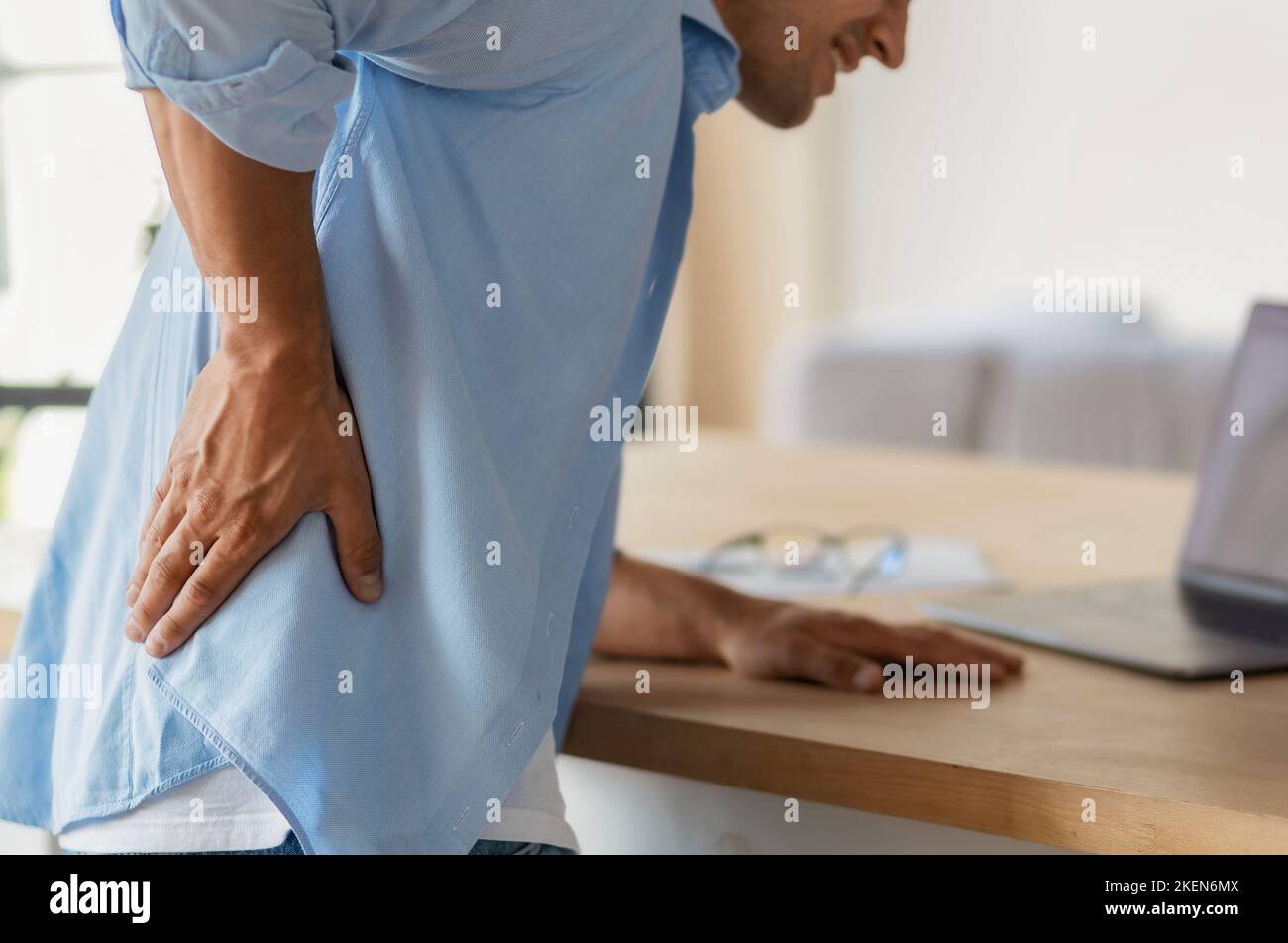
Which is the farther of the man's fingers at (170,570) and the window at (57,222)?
the window at (57,222)

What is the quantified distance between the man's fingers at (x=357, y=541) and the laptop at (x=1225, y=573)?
1.80 ft

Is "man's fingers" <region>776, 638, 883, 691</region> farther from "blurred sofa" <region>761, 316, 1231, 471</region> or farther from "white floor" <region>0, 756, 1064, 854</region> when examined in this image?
"blurred sofa" <region>761, 316, 1231, 471</region>

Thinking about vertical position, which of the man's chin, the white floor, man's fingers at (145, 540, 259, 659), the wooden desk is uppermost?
the man's chin

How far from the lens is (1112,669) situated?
1030mm

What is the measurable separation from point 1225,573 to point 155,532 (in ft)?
2.82

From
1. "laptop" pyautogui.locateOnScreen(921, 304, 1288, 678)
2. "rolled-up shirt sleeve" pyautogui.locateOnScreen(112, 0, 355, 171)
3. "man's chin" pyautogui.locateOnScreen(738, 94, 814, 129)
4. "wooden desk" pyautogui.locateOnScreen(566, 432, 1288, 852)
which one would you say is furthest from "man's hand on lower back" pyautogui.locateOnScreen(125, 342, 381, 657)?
"laptop" pyautogui.locateOnScreen(921, 304, 1288, 678)

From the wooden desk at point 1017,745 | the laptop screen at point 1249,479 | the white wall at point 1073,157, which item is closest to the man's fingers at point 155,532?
the wooden desk at point 1017,745

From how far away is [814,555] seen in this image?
141cm

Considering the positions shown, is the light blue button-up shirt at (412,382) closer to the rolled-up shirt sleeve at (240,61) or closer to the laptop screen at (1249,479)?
the rolled-up shirt sleeve at (240,61)

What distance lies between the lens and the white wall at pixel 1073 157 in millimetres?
4320

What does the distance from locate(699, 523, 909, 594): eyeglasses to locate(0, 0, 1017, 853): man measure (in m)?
0.51

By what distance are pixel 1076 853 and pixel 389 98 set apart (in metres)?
0.55

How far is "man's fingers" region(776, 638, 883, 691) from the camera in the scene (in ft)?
3.27

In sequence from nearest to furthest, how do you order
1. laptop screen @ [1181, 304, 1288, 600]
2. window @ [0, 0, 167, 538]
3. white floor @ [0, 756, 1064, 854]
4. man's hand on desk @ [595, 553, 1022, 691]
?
white floor @ [0, 756, 1064, 854] → man's hand on desk @ [595, 553, 1022, 691] → laptop screen @ [1181, 304, 1288, 600] → window @ [0, 0, 167, 538]
